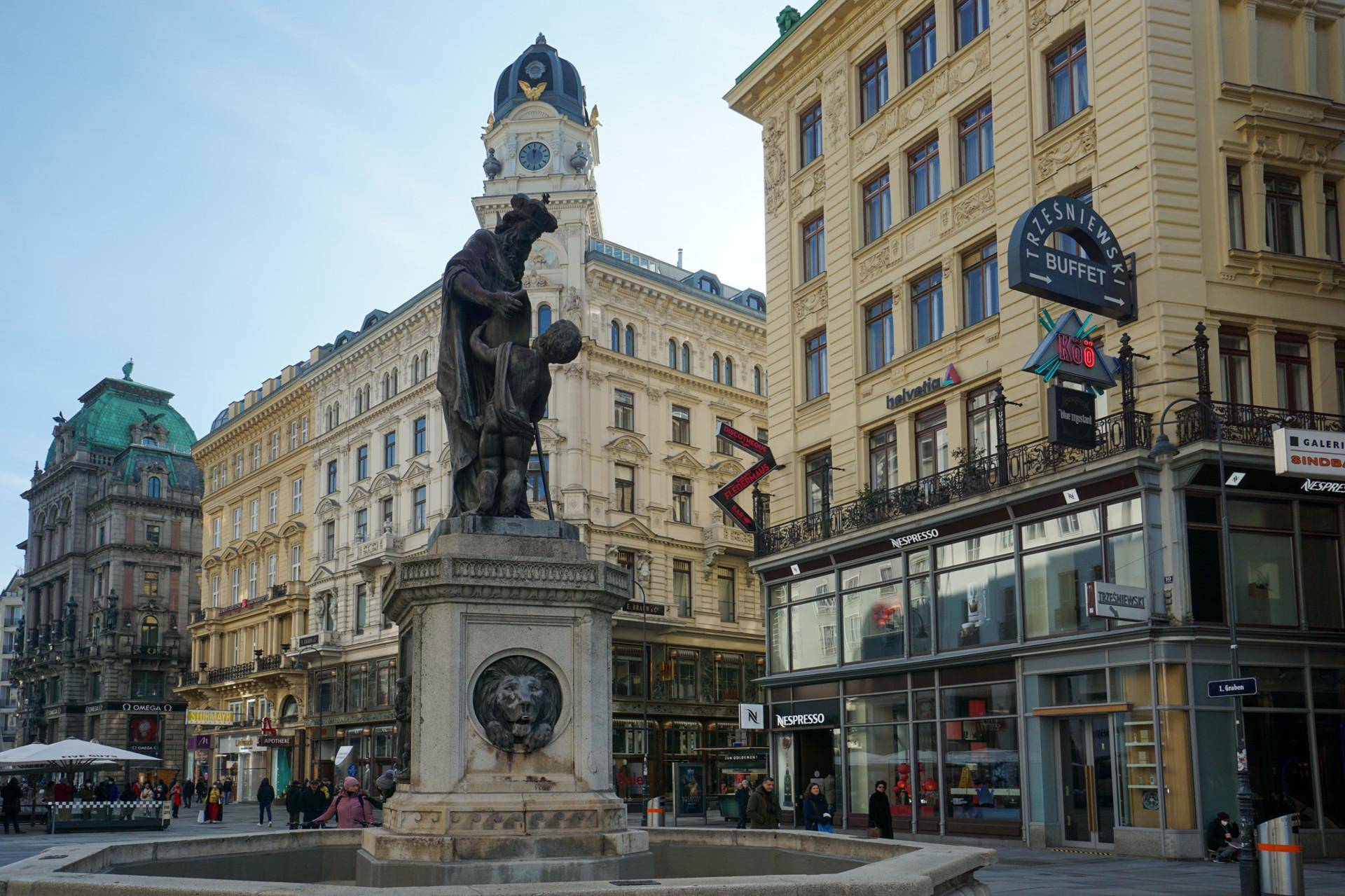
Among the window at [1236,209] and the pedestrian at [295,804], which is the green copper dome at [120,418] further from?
the window at [1236,209]

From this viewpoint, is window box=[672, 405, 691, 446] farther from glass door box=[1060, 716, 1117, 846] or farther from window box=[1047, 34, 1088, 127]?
glass door box=[1060, 716, 1117, 846]

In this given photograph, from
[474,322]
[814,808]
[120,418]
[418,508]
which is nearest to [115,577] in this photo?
[120,418]

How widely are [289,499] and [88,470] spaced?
142 feet

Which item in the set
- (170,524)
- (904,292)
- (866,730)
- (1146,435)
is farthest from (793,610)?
(170,524)

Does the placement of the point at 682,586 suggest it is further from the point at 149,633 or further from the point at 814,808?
the point at 149,633

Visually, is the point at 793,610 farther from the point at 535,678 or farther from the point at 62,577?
the point at 62,577

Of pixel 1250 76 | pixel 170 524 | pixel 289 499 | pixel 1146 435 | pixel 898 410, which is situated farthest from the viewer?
pixel 170 524

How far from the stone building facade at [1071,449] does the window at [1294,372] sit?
0.22 ft

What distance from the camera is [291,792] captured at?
39781mm

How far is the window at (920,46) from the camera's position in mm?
35969

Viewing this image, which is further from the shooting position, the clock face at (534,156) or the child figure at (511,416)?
the clock face at (534,156)

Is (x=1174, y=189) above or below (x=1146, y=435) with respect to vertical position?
above

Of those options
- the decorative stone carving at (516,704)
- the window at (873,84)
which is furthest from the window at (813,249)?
the decorative stone carving at (516,704)

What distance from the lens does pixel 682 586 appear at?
61.8 metres
